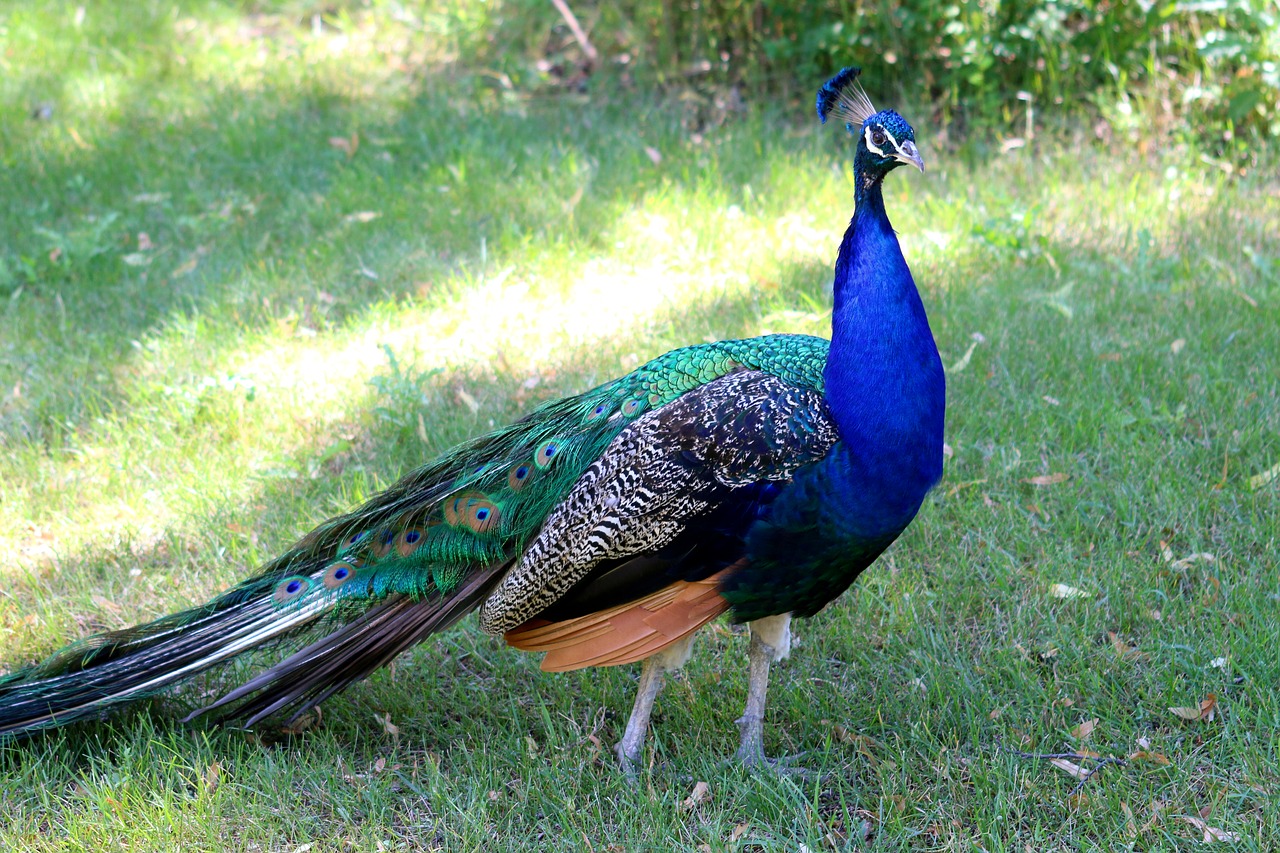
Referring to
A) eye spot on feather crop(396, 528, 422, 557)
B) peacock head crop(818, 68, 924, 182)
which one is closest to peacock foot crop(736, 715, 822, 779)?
eye spot on feather crop(396, 528, 422, 557)

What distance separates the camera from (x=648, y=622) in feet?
9.63

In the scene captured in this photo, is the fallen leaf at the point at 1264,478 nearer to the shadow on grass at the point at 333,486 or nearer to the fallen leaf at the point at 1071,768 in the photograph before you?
the fallen leaf at the point at 1071,768

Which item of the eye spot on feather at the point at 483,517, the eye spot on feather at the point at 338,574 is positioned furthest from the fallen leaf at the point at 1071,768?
the eye spot on feather at the point at 338,574

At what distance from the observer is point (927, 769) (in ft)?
10.1

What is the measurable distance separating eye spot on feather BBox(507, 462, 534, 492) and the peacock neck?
808 millimetres

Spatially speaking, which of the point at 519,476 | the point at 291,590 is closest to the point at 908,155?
the point at 519,476

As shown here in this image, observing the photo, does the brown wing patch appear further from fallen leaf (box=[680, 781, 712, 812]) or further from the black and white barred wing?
fallen leaf (box=[680, 781, 712, 812])

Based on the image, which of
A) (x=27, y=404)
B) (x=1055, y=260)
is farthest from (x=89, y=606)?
(x=1055, y=260)

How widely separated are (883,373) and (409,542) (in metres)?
1.30

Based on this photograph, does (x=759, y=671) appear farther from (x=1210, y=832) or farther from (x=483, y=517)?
(x=1210, y=832)

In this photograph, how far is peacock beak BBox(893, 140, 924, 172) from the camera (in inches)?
111

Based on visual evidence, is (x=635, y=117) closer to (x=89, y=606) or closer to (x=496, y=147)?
(x=496, y=147)

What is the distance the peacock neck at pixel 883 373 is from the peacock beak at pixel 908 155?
98 mm

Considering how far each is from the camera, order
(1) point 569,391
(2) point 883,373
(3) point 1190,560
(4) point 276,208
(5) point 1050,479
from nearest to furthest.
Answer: (2) point 883,373 < (3) point 1190,560 < (5) point 1050,479 < (1) point 569,391 < (4) point 276,208
